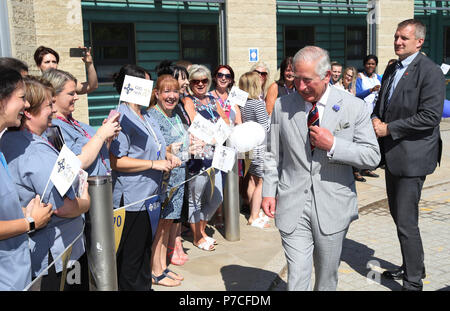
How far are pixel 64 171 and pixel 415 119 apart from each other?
124 inches

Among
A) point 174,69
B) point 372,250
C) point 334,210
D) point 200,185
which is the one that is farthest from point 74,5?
point 334,210

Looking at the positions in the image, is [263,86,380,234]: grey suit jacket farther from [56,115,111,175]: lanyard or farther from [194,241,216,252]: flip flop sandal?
[194,241,216,252]: flip flop sandal

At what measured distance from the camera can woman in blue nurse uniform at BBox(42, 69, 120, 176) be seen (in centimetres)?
340

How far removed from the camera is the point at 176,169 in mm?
4914

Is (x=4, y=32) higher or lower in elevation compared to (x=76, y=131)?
higher

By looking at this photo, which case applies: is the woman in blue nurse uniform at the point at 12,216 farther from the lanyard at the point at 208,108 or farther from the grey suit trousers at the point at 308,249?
the lanyard at the point at 208,108

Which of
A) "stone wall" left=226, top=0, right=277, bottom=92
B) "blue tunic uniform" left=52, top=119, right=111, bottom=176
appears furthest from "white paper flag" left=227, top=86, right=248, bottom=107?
"stone wall" left=226, top=0, right=277, bottom=92

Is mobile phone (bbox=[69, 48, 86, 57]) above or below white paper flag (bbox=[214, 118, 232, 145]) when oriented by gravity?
above

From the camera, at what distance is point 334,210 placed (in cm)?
327

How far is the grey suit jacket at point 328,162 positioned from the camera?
326 centimetres

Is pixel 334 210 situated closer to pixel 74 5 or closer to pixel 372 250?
pixel 372 250

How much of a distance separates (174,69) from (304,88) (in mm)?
2734

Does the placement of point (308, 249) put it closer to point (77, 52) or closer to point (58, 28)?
point (77, 52)

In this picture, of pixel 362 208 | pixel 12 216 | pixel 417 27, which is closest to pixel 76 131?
pixel 12 216
